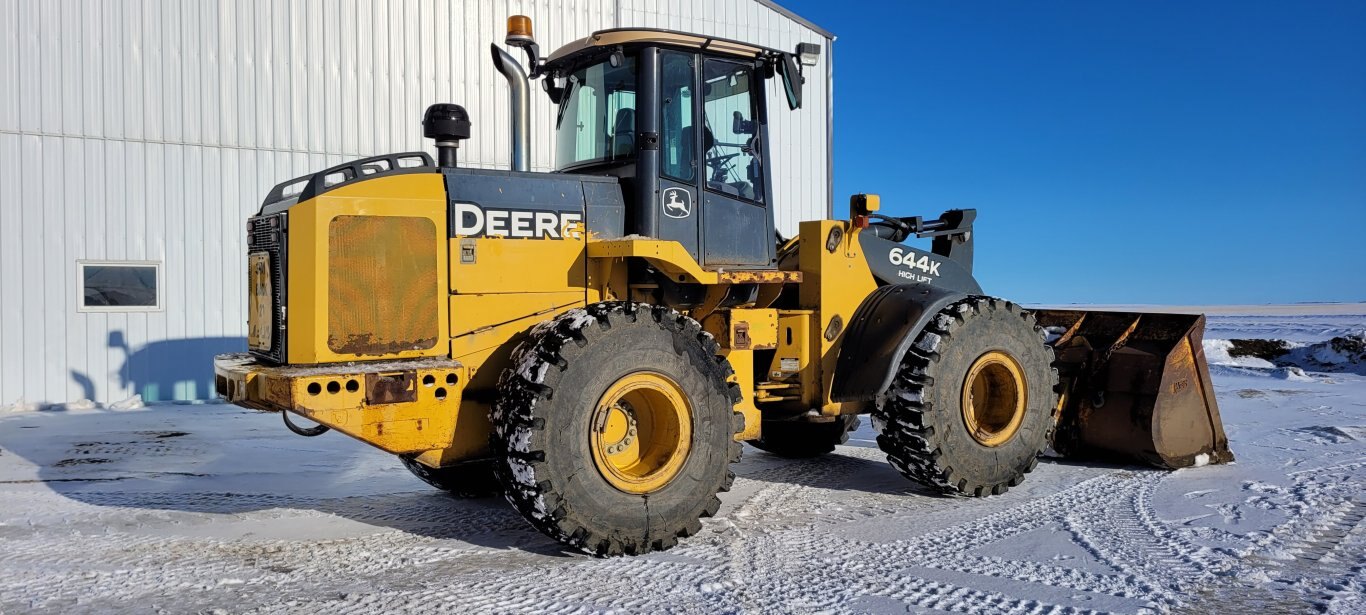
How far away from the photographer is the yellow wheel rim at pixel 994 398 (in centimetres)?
620

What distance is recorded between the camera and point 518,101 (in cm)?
575

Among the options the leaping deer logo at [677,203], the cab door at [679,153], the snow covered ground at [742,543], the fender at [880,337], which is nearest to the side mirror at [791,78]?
the cab door at [679,153]

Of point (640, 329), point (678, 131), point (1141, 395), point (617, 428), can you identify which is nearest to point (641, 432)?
point (617, 428)

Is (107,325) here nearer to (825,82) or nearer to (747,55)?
(747,55)

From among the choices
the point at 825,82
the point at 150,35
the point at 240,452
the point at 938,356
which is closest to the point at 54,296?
the point at 150,35

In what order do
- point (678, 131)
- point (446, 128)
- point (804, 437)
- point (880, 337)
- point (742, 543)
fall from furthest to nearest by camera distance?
point (804, 437) < point (880, 337) < point (678, 131) < point (446, 128) < point (742, 543)

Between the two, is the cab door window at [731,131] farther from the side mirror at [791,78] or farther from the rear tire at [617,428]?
the rear tire at [617,428]

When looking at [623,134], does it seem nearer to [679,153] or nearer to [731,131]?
[679,153]

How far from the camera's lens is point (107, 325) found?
1131 cm

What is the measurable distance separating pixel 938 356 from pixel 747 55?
217cm

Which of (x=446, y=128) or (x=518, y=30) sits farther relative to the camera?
(x=518, y=30)

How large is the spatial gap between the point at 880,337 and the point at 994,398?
1139 mm

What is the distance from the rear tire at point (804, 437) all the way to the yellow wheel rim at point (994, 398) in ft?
3.78

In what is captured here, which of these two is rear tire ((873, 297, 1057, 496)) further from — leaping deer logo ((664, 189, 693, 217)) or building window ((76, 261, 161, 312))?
building window ((76, 261, 161, 312))
